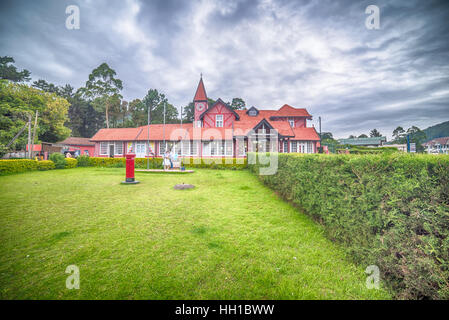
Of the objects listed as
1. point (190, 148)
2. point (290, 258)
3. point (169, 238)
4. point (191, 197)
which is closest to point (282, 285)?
point (290, 258)

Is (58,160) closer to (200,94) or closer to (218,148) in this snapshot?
(218,148)

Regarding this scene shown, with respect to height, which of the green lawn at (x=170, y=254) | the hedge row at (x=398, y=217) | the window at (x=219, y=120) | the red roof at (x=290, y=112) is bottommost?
the green lawn at (x=170, y=254)

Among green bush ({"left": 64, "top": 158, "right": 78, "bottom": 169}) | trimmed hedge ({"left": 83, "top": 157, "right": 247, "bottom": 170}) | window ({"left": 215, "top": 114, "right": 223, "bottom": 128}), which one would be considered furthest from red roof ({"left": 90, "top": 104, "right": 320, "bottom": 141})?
green bush ({"left": 64, "top": 158, "right": 78, "bottom": 169})

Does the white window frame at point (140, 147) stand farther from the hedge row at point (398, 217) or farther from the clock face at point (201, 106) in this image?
the hedge row at point (398, 217)

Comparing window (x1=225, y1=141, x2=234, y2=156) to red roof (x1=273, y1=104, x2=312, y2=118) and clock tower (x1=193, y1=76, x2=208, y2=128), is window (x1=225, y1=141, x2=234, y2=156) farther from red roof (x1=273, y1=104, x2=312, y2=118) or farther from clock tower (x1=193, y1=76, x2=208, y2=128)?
red roof (x1=273, y1=104, x2=312, y2=118)

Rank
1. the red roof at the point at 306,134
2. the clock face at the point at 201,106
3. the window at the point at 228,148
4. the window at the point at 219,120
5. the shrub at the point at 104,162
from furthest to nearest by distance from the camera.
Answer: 1. the clock face at the point at 201,106
2. the red roof at the point at 306,134
3. the window at the point at 219,120
4. the window at the point at 228,148
5. the shrub at the point at 104,162

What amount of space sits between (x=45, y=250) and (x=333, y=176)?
19.8ft

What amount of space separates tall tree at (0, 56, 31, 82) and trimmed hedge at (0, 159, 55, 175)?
1360 inches

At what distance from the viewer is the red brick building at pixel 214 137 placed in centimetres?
2395

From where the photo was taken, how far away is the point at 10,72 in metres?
34.8

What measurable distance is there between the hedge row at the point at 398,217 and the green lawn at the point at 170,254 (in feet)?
1.34

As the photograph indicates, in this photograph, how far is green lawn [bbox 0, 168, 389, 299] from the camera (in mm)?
2461

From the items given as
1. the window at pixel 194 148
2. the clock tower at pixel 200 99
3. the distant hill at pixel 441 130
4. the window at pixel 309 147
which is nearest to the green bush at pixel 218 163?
the window at pixel 194 148
